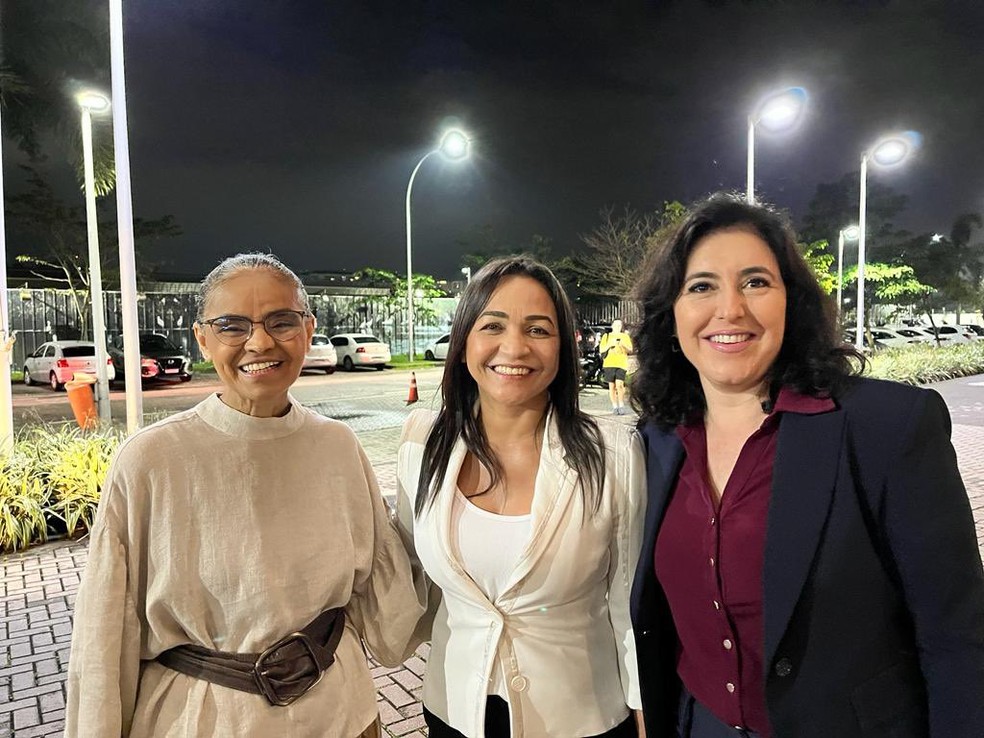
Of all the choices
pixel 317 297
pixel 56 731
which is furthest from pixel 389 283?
pixel 56 731

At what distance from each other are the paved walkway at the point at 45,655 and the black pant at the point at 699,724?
1002 millimetres

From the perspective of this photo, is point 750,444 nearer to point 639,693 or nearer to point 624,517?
point 624,517

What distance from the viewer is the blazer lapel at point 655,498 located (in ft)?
5.85

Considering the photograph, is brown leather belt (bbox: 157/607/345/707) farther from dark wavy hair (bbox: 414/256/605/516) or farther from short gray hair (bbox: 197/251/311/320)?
short gray hair (bbox: 197/251/311/320)

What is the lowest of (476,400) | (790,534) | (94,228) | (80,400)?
(80,400)

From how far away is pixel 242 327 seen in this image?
66.8 inches

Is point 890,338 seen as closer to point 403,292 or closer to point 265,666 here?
point 403,292

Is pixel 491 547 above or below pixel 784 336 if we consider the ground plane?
below

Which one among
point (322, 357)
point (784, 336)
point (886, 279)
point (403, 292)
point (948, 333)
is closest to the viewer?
point (784, 336)

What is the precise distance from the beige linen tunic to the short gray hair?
270 millimetres

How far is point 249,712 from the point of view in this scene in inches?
61.6

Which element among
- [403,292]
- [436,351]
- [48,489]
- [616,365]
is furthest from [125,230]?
[403,292]

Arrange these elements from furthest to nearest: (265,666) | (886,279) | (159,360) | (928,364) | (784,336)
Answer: (886,279) < (159,360) < (928,364) < (784,336) < (265,666)

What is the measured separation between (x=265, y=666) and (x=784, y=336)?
1547mm
